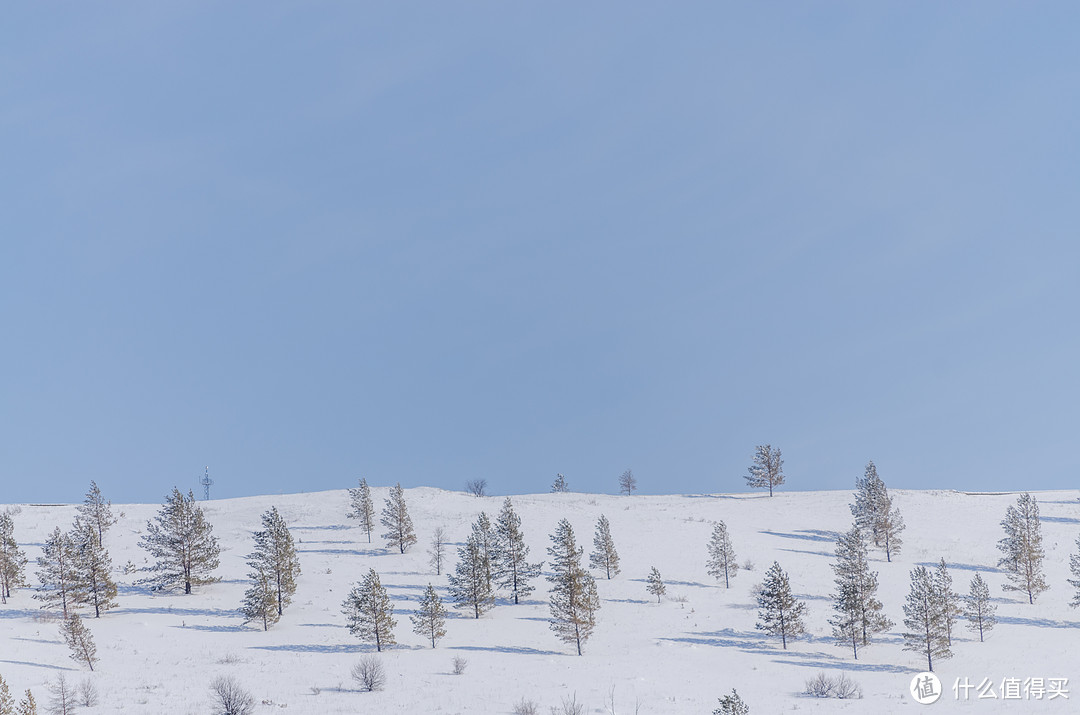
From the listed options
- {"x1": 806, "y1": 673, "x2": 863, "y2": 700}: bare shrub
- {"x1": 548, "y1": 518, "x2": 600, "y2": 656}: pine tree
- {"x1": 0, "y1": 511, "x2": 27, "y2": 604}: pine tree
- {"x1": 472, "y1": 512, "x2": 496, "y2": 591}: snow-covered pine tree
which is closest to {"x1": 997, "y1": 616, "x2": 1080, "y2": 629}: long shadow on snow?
{"x1": 806, "y1": 673, "x2": 863, "y2": 700}: bare shrub

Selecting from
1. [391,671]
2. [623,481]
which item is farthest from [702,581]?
[623,481]

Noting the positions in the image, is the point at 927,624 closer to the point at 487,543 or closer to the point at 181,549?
the point at 487,543

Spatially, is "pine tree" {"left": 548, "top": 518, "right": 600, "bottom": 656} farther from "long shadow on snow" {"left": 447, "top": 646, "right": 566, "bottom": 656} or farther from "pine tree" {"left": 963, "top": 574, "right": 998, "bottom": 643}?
"pine tree" {"left": 963, "top": 574, "right": 998, "bottom": 643}

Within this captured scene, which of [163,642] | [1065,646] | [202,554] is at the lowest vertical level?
[1065,646]

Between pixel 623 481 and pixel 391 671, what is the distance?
11616 cm

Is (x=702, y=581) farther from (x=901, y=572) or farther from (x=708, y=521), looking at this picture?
(x=708, y=521)

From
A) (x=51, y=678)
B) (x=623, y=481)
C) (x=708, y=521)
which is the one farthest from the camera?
(x=623, y=481)

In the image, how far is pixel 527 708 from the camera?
29.4 meters

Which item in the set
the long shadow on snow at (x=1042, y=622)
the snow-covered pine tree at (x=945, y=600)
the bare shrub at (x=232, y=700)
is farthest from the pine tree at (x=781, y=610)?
the bare shrub at (x=232, y=700)

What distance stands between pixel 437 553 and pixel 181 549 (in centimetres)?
2012

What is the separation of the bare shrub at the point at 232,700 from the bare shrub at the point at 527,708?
10.2 metres

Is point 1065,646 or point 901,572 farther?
point 901,572

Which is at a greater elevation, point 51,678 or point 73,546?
point 73,546

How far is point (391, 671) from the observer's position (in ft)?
128
